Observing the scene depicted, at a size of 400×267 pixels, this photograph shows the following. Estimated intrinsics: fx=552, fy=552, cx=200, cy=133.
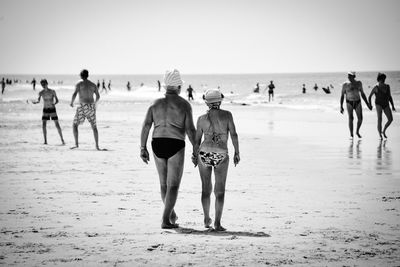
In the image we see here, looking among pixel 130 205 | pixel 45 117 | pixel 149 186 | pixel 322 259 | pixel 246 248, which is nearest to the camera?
pixel 322 259

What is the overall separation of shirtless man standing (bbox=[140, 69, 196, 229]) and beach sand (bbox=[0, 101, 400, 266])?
414 mm

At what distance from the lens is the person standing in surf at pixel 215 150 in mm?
6031

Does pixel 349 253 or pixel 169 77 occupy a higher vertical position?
pixel 169 77

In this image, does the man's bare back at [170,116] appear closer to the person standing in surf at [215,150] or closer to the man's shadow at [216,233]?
the person standing in surf at [215,150]

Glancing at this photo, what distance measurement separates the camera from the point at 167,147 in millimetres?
6125

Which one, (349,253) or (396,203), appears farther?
(396,203)

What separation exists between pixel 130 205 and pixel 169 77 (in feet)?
6.78

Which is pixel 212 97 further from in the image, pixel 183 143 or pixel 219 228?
pixel 219 228

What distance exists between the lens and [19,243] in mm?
5480

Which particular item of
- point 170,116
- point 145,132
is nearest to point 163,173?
point 145,132

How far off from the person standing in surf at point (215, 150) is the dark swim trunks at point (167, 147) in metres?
0.21

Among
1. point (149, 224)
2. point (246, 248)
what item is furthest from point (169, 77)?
point (246, 248)

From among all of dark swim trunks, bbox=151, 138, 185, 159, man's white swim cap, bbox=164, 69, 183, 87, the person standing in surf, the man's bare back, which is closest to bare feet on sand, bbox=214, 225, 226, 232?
the person standing in surf

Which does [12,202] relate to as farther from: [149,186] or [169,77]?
[169,77]
